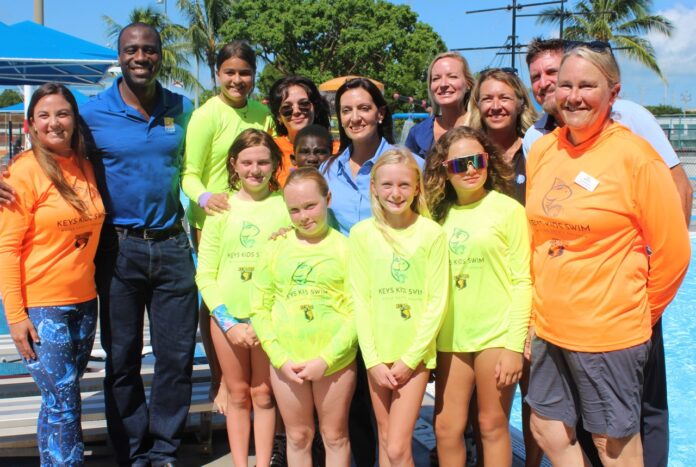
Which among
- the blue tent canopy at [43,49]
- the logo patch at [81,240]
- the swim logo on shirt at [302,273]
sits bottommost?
the swim logo on shirt at [302,273]

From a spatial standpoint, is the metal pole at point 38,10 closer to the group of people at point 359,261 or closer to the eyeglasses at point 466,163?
the group of people at point 359,261

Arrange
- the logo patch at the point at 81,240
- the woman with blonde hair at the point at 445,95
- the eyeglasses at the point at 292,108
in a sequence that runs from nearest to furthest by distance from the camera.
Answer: the logo patch at the point at 81,240 → the woman with blonde hair at the point at 445,95 → the eyeglasses at the point at 292,108

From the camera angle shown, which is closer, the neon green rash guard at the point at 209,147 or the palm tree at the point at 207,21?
the neon green rash guard at the point at 209,147

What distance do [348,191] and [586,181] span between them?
4.37 ft

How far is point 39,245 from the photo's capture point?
11.1ft

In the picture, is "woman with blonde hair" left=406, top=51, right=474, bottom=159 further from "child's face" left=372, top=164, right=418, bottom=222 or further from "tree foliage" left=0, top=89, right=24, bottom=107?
"tree foliage" left=0, top=89, right=24, bottom=107

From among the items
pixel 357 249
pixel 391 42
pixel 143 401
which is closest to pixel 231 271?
pixel 357 249

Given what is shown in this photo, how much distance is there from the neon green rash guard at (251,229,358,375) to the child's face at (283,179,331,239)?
0.32ft

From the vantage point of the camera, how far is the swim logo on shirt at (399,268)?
314cm

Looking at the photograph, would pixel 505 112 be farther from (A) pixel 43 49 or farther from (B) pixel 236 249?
(A) pixel 43 49

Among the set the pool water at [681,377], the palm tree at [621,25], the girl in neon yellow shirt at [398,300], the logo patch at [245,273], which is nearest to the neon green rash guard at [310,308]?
the girl in neon yellow shirt at [398,300]

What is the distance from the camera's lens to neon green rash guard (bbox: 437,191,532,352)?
123 inches

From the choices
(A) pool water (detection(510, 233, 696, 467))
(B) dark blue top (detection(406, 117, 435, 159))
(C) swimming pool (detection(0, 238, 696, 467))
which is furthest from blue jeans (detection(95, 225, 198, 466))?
(A) pool water (detection(510, 233, 696, 467))

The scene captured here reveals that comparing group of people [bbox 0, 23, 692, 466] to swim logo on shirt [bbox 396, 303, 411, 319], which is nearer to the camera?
group of people [bbox 0, 23, 692, 466]
